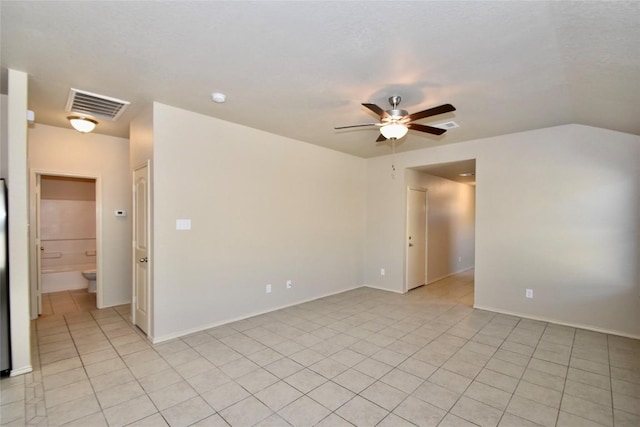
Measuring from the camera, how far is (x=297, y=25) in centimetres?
196

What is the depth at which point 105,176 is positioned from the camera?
15.9ft

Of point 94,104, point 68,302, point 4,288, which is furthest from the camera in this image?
point 68,302

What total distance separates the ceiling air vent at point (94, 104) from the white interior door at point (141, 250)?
2.41ft

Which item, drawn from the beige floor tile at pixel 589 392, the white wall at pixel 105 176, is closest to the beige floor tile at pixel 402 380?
the beige floor tile at pixel 589 392

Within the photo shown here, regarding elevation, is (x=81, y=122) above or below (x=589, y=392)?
above

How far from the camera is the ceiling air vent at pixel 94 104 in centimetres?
314

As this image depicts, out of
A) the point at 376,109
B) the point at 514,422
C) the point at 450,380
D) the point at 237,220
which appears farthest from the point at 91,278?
the point at 514,422

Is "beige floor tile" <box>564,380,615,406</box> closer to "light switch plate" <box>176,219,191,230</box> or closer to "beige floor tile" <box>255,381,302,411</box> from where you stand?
"beige floor tile" <box>255,381,302,411</box>

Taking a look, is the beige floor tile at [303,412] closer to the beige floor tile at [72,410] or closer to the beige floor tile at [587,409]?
the beige floor tile at [72,410]

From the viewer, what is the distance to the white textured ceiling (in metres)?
1.81

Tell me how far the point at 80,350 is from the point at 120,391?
47.6 inches

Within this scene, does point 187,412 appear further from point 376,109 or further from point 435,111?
point 435,111

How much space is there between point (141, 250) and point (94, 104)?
5.95 feet

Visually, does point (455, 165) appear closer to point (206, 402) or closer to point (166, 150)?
point (166, 150)
